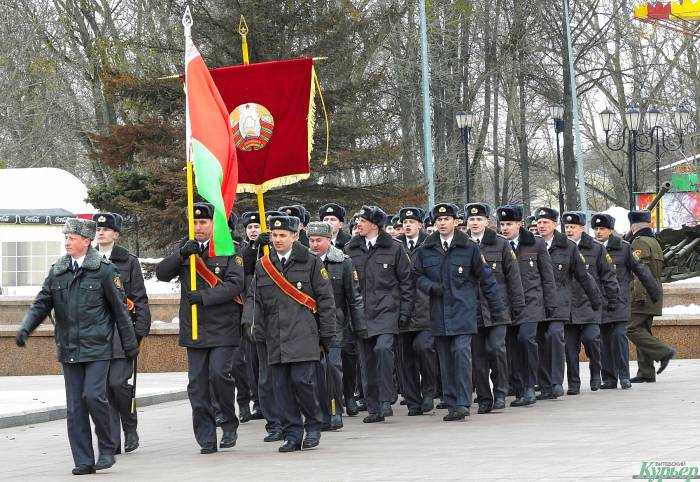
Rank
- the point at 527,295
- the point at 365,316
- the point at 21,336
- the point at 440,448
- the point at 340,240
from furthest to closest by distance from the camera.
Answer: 1. the point at 340,240
2. the point at 527,295
3. the point at 365,316
4. the point at 440,448
5. the point at 21,336

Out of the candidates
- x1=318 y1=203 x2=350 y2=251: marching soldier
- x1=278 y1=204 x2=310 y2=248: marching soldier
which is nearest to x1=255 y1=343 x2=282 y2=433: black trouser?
x1=278 y1=204 x2=310 y2=248: marching soldier

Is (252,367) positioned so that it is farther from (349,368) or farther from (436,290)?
(436,290)

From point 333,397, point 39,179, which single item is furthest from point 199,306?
point 39,179

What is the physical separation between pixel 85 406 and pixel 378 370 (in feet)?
13.4

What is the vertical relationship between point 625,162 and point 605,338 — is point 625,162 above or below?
above

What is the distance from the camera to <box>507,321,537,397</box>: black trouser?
1581 cm

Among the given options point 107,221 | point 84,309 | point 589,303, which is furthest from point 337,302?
point 589,303

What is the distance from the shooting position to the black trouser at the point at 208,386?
1212cm

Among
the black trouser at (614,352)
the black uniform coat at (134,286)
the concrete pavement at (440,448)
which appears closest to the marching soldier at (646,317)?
the black trouser at (614,352)

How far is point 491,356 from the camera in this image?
15.0 m

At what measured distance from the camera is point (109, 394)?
1237 cm

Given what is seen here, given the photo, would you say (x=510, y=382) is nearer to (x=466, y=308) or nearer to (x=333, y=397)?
(x=466, y=308)

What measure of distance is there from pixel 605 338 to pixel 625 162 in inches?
1955

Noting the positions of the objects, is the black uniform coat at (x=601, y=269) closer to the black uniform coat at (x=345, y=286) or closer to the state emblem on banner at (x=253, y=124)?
the black uniform coat at (x=345, y=286)
